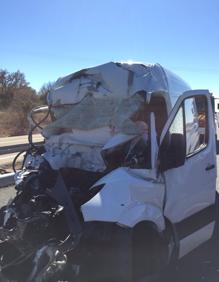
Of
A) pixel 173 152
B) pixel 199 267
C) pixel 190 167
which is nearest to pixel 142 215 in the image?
pixel 173 152

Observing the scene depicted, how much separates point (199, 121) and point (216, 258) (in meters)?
1.73

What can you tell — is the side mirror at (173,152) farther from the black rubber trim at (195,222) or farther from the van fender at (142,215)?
the black rubber trim at (195,222)

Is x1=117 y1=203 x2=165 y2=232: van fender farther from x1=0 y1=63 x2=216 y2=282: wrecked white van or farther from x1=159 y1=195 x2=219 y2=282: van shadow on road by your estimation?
x1=159 y1=195 x2=219 y2=282: van shadow on road

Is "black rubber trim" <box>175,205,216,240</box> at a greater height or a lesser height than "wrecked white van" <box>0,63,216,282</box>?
lesser

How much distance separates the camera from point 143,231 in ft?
15.1

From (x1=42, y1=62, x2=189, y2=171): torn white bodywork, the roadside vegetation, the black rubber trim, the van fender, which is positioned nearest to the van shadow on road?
the black rubber trim

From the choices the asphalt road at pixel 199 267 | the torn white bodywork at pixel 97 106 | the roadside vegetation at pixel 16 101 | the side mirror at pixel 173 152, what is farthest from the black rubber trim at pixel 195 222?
the roadside vegetation at pixel 16 101

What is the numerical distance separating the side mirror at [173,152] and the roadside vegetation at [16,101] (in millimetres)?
40739

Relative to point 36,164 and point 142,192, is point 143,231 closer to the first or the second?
point 142,192

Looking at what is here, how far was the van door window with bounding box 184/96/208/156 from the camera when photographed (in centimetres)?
554

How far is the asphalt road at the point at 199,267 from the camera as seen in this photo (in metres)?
5.27

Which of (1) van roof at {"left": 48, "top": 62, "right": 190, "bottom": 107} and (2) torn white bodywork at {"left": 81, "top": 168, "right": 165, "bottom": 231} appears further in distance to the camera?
(1) van roof at {"left": 48, "top": 62, "right": 190, "bottom": 107}

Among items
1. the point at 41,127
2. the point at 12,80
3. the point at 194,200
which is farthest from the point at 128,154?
the point at 12,80

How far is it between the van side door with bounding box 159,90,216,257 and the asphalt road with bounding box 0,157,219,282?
29 centimetres
